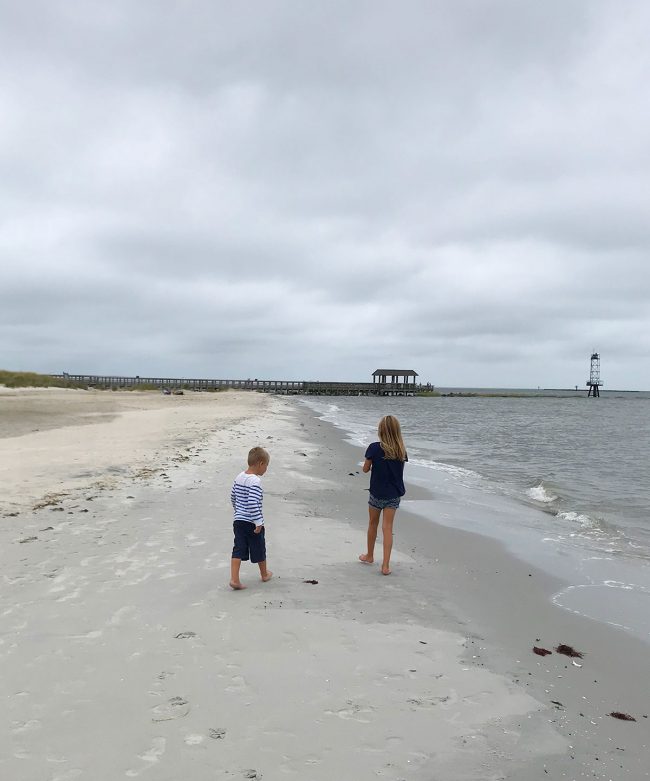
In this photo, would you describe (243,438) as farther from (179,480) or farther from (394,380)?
(394,380)

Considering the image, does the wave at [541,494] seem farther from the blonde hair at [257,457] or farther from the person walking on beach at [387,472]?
the blonde hair at [257,457]

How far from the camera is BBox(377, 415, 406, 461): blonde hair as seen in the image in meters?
6.60

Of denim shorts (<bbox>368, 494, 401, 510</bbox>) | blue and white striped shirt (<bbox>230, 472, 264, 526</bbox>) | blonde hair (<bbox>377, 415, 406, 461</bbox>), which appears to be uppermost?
blonde hair (<bbox>377, 415, 406, 461</bbox>)

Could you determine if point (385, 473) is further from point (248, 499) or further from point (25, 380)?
point (25, 380)

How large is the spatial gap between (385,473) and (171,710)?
3812mm

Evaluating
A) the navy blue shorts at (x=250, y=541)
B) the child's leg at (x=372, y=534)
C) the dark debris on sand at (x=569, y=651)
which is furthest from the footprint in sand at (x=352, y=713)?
the child's leg at (x=372, y=534)

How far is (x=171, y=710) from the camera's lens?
3.44 metres

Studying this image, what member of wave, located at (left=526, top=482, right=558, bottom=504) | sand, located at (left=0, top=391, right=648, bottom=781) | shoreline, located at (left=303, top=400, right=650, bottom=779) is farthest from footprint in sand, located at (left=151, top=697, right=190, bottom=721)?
wave, located at (left=526, top=482, right=558, bottom=504)

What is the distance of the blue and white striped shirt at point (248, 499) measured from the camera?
19.0 feet

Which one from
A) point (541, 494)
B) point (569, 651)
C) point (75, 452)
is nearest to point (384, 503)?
point (569, 651)

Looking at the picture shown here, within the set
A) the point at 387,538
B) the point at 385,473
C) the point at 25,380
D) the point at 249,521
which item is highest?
the point at 25,380

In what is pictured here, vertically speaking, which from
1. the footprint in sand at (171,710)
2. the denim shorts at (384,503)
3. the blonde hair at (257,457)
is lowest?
the footprint in sand at (171,710)

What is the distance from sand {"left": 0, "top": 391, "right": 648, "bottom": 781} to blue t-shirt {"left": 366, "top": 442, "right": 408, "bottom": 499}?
977 mm

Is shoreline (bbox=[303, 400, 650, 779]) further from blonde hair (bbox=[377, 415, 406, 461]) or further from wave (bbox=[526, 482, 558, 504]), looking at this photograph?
Answer: wave (bbox=[526, 482, 558, 504])
